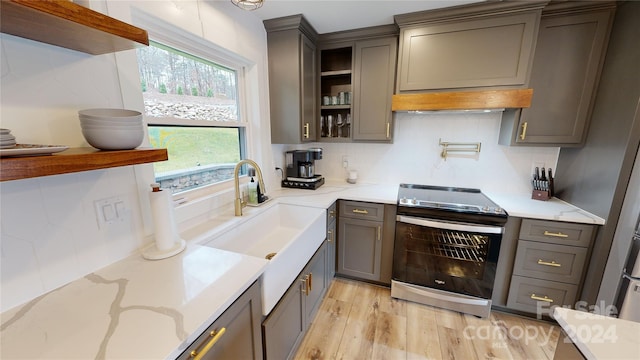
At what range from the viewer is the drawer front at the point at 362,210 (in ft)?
6.83

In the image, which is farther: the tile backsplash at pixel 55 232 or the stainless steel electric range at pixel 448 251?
the stainless steel electric range at pixel 448 251

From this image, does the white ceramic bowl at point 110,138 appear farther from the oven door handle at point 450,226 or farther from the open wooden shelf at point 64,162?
the oven door handle at point 450,226

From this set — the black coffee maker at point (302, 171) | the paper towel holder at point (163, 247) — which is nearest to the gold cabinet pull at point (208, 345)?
the paper towel holder at point (163, 247)

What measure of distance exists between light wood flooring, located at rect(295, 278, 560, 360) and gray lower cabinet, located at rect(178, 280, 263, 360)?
A: 74 centimetres

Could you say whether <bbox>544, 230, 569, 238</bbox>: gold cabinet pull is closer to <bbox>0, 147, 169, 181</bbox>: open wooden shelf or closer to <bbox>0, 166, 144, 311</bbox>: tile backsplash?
<bbox>0, 147, 169, 181</bbox>: open wooden shelf

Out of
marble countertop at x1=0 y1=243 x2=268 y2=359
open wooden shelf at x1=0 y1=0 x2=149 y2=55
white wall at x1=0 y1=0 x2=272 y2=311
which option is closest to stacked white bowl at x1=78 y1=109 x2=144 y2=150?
white wall at x1=0 y1=0 x2=272 y2=311

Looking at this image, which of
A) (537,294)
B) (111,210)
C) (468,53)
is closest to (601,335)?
(537,294)

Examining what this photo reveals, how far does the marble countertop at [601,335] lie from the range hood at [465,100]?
5.11ft

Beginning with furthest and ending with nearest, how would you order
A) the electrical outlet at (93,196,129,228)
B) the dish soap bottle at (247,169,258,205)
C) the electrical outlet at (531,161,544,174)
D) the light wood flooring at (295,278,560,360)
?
the electrical outlet at (531,161,544,174)
the dish soap bottle at (247,169,258,205)
the light wood flooring at (295,278,560,360)
the electrical outlet at (93,196,129,228)

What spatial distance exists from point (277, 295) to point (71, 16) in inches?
50.1

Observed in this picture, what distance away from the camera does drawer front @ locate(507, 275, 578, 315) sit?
1.76 metres

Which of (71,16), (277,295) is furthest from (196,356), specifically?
(71,16)

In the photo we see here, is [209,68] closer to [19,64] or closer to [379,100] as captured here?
[19,64]

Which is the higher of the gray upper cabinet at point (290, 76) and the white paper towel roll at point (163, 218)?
the gray upper cabinet at point (290, 76)
